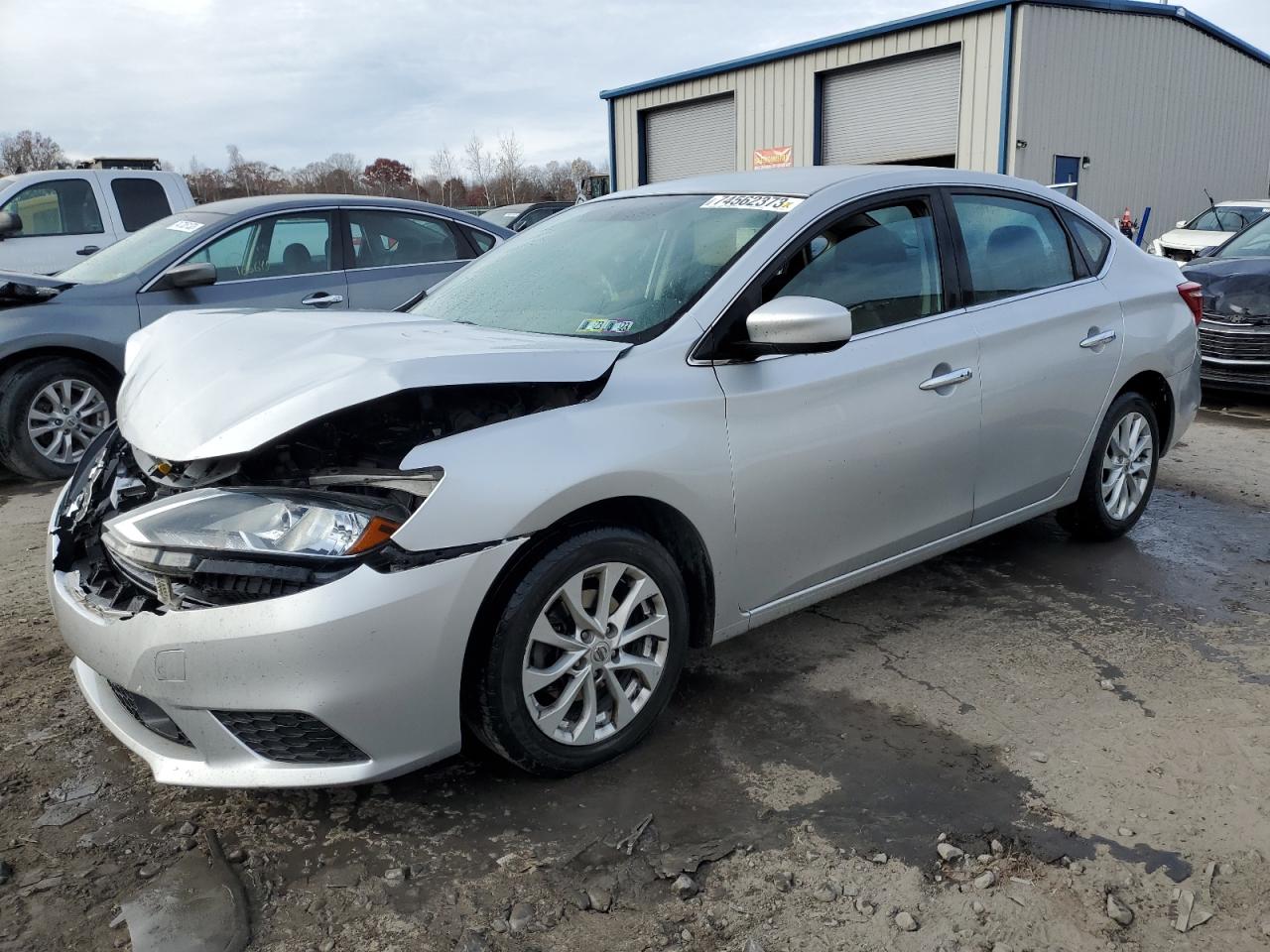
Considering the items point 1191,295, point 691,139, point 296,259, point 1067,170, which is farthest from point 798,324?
point 691,139

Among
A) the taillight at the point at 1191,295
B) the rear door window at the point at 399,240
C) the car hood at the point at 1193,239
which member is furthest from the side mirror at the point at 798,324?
the car hood at the point at 1193,239

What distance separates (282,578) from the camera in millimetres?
2293

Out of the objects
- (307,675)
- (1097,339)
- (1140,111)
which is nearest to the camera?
(307,675)

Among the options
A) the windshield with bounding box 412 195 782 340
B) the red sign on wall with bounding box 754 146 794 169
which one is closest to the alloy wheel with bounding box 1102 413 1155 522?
the windshield with bounding box 412 195 782 340

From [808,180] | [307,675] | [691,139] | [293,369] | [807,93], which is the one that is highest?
[807,93]

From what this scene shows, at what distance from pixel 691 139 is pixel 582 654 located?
22.5m

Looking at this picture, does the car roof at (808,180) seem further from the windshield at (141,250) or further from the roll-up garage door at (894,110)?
the roll-up garage door at (894,110)

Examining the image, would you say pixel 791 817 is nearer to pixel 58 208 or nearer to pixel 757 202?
pixel 757 202

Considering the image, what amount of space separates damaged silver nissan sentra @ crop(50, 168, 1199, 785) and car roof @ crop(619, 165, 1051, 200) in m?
0.02

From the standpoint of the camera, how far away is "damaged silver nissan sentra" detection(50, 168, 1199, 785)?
2352 mm

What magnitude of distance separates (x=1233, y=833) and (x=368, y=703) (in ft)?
6.75

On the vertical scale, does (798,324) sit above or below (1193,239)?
above

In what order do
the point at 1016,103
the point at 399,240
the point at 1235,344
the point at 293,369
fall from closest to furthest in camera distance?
1. the point at 293,369
2. the point at 399,240
3. the point at 1235,344
4. the point at 1016,103

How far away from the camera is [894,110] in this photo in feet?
63.3
